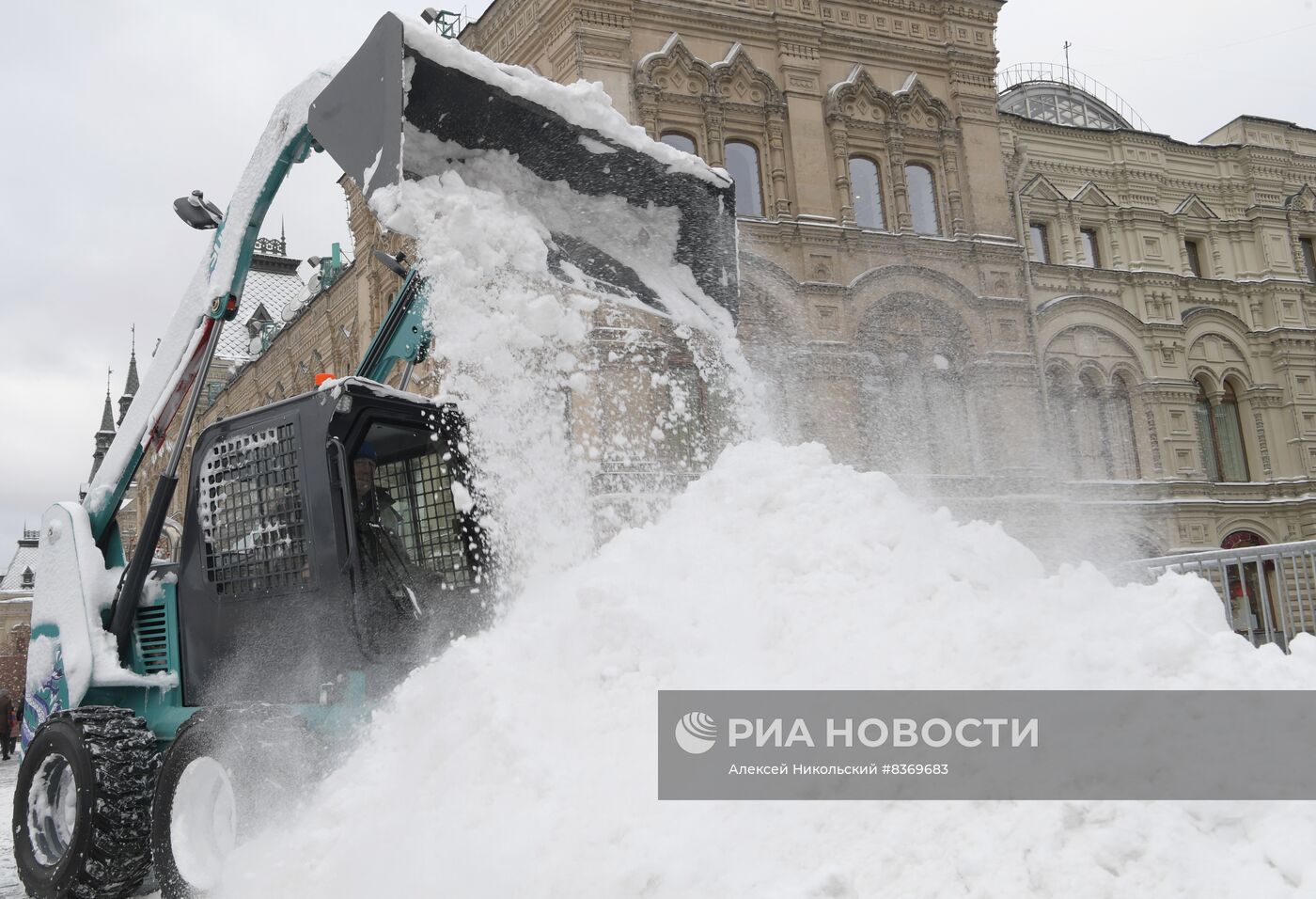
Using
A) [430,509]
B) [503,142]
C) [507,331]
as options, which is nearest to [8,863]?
[430,509]

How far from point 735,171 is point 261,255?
30.1 metres

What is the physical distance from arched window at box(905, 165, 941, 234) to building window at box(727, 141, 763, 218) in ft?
9.76

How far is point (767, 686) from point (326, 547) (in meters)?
2.04

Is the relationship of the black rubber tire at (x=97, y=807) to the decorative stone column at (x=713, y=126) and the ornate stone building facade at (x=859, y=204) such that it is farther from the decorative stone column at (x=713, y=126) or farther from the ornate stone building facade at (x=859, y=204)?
the decorative stone column at (x=713, y=126)

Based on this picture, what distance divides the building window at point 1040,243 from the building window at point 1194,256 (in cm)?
414

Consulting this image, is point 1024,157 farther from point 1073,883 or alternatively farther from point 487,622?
point 1073,883

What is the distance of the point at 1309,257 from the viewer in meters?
24.1

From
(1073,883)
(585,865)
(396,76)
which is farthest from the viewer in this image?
(396,76)

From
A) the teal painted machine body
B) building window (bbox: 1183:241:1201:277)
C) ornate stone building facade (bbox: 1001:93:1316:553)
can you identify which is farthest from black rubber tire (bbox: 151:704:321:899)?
building window (bbox: 1183:241:1201:277)

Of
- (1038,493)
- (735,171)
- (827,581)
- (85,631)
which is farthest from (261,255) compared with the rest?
(827,581)

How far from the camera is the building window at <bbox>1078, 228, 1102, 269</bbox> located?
2117 centimetres

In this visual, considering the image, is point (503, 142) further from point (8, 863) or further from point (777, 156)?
point (777, 156)

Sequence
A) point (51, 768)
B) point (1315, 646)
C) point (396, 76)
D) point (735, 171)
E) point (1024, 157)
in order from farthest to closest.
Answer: point (1024, 157)
point (735, 171)
point (51, 768)
point (396, 76)
point (1315, 646)

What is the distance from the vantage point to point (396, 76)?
15.1 ft
